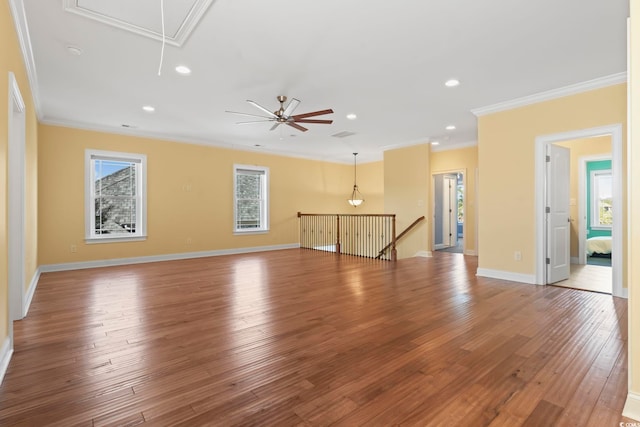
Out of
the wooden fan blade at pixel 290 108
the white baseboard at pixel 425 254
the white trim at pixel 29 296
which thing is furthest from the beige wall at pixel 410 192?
the white trim at pixel 29 296

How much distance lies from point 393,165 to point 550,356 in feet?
19.6

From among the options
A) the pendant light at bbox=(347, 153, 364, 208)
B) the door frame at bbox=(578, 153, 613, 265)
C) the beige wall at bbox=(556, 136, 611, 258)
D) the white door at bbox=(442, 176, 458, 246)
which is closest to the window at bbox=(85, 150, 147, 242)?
the pendant light at bbox=(347, 153, 364, 208)

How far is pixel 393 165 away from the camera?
783cm

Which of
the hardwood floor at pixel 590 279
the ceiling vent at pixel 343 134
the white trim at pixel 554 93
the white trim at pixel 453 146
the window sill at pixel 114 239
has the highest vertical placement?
the ceiling vent at pixel 343 134

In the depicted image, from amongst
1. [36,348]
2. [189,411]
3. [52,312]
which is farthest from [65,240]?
[189,411]

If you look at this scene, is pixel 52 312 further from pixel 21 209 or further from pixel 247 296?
pixel 247 296

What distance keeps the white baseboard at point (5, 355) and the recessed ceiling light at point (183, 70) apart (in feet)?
9.64

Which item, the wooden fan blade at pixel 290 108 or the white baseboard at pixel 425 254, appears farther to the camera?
the white baseboard at pixel 425 254

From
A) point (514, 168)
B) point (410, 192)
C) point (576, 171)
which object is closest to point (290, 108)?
point (514, 168)

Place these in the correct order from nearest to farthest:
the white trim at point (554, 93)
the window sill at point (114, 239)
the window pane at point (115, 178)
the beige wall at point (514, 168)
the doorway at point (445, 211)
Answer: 1. the white trim at point (554, 93)
2. the beige wall at point (514, 168)
3. the window sill at point (114, 239)
4. the window pane at point (115, 178)
5. the doorway at point (445, 211)

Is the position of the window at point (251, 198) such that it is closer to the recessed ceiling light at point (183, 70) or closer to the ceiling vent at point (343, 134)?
the ceiling vent at point (343, 134)

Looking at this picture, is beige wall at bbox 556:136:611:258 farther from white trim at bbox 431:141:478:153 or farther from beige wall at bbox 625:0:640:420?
beige wall at bbox 625:0:640:420

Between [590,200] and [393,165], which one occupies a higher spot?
[393,165]

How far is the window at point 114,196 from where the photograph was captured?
6008mm
